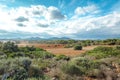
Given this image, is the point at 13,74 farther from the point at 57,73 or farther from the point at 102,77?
the point at 102,77

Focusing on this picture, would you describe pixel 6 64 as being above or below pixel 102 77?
above

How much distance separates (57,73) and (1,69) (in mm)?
3061

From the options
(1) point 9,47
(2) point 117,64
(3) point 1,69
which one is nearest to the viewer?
(3) point 1,69

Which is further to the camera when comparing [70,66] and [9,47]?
[9,47]

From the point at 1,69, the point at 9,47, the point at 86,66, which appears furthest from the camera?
the point at 9,47

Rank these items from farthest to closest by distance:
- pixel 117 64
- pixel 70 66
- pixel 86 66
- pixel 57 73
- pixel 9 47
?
pixel 9 47, pixel 117 64, pixel 86 66, pixel 70 66, pixel 57 73

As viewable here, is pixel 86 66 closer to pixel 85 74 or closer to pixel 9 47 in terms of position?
pixel 85 74

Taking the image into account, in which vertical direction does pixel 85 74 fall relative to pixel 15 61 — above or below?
below

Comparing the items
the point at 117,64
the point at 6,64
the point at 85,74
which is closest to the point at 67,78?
the point at 85,74

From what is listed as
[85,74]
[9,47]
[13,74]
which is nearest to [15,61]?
[13,74]

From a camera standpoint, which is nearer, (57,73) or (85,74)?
(57,73)

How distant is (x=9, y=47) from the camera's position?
3108 cm

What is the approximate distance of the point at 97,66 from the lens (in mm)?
16203

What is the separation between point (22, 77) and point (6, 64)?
2.01m
